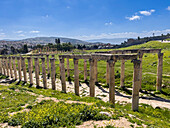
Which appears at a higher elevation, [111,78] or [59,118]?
[111,78]

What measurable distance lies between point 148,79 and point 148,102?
9.80 metres

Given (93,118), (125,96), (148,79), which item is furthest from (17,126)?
(148,79)

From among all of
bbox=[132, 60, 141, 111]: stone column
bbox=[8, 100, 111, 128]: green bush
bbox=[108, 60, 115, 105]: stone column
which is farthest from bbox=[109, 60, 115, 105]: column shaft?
bbox=[8, 100, 111, 128]: green bush

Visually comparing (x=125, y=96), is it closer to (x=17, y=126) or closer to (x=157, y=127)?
(x=157, y=127)

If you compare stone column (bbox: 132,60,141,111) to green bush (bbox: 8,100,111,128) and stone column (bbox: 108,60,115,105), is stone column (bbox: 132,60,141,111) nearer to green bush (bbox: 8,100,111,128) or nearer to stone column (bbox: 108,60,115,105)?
stone column (bbox: 108,60,115,105)

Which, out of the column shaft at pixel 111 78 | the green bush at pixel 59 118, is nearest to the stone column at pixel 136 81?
the column shaft at pixel 111 78

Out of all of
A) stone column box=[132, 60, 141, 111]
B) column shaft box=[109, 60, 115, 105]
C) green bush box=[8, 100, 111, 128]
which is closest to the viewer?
green bush box=[8, 100, 111, 128]

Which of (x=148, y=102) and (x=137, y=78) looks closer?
(x=137, y=78)

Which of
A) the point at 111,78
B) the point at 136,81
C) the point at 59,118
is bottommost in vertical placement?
the point at 59,118

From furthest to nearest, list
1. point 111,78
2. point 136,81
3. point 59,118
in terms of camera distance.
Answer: point 111,78 < point 136,81 < point 59,118

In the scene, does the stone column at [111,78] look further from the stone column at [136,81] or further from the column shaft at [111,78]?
the stone column at [136,81]

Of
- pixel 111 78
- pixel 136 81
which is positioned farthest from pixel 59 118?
pixel 136 81

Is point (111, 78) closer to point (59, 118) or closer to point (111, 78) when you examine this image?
point (111, 78)

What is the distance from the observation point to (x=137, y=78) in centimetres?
1499
